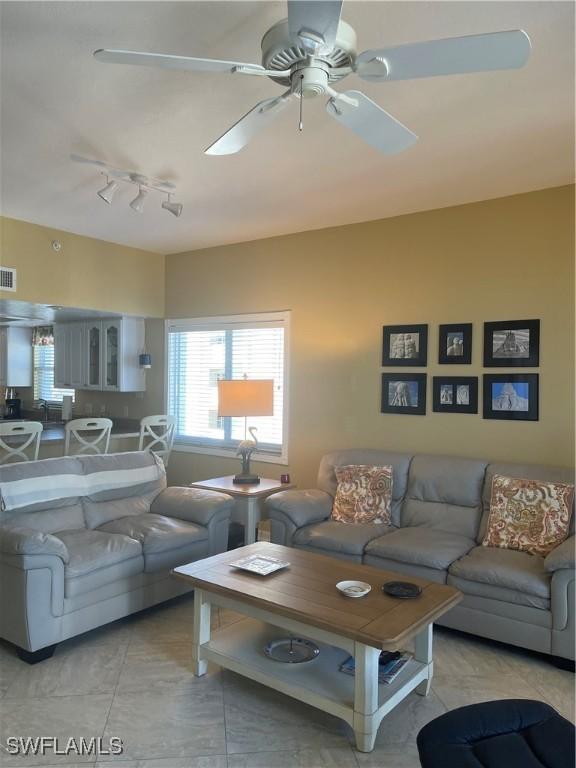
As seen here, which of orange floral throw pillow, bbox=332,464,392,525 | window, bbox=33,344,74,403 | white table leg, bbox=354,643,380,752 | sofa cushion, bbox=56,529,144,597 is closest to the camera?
white table leg, bbox=354,643,380,752

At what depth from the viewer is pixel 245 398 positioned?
15.1 ft

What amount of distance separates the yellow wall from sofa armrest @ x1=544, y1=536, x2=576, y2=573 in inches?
177

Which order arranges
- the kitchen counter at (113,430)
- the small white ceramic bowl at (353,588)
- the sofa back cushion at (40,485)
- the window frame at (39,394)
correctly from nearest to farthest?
the small white ceramic bowl at (353,588) → the sofa back cushion at (40,485) → the kitchen counter at (113,430) → the window frame at (39,394)

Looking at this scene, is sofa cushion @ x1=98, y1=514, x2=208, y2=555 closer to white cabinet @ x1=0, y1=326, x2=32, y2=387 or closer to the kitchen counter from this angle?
the kitchen counter

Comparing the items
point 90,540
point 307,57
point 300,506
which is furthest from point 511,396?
point 90,540

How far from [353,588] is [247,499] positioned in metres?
1.83

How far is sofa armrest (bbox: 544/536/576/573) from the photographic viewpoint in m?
2.91

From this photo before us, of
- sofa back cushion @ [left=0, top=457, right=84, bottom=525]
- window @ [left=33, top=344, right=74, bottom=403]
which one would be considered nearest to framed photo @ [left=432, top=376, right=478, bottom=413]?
sofa back cushion @ [left=0, top=457, right=84, bottom=525]

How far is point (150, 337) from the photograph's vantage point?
21.1ft

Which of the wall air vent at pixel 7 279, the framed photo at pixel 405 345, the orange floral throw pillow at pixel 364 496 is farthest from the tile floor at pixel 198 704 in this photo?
the wall air vent at pixel 7 279

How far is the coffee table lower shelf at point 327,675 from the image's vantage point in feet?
7.45

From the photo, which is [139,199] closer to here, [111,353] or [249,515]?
[249,515]

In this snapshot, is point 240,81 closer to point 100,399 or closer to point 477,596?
point 477,596

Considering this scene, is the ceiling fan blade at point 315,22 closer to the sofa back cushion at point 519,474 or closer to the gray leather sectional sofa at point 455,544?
the gray leather sectional sofa at point 455,544
